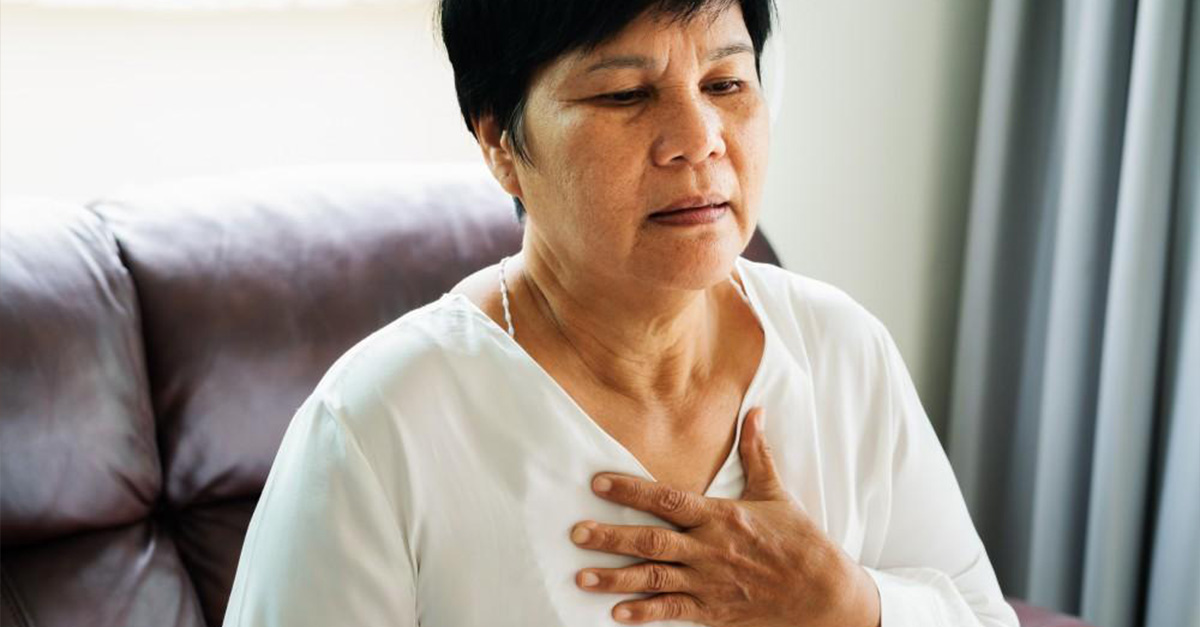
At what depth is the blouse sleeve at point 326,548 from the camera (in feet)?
3.72

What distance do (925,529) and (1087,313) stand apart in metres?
0.75

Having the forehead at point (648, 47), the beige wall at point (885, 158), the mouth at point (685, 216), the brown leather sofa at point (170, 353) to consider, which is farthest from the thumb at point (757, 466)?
the beige wall at point (885, 158)

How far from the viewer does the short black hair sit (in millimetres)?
1126

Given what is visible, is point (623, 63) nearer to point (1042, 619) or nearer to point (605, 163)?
point (605, 163)

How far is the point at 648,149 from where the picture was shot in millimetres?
1154

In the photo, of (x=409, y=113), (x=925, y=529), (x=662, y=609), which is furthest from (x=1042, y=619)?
(x=409, y=113)

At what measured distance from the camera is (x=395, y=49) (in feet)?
7.29

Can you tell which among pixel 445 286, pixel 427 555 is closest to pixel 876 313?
pixel 445 286

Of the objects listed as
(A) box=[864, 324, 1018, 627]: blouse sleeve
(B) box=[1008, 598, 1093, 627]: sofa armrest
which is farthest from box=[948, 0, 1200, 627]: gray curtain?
(A) box=[864, 324, 1018, 627]: blouse sleeve

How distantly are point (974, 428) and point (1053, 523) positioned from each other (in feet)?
0.70

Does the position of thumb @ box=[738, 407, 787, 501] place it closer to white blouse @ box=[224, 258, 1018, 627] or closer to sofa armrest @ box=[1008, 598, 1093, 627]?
white blouse @ box=[224, 258, 1018, 627]

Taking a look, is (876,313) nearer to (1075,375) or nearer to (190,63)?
(1075,375)

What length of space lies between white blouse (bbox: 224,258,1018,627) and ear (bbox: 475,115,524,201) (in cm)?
13

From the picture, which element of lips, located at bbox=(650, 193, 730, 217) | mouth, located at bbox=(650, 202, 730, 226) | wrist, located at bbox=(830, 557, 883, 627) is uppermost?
lips, located at bbox=(650, 193, 730, 217)
